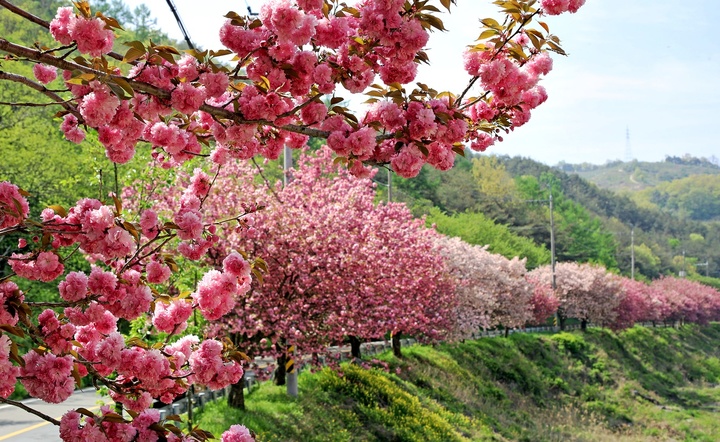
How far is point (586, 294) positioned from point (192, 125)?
53.7 meters

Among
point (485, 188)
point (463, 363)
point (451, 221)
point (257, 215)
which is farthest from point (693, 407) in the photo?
point (485, 188)

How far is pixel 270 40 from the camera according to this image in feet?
12.9

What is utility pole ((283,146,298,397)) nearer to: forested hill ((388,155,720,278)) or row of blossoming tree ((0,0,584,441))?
row of blossoming tree ((0,0,584,441))

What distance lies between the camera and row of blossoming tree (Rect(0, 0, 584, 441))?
367 cm

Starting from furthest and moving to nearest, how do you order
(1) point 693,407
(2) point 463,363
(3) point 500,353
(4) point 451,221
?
(4) point 451,221
(1) point 693,407
(3) point 500,353
(2) point 463,363

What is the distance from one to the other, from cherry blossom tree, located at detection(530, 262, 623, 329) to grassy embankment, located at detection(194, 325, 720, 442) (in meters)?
1.48

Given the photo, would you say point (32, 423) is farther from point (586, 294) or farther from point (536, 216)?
point (536, 216)

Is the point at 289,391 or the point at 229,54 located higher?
the point at 229,54

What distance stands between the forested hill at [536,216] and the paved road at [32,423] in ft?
129

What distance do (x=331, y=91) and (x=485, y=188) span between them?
291 ft

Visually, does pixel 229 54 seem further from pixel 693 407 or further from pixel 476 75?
pixel 693 407

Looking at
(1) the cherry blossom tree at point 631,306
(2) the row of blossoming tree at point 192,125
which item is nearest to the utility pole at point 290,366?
(2) the row of blossoming tree at point 192,125

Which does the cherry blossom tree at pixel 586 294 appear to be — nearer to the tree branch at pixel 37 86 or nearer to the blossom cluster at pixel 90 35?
the tree branch at pixel 37 86

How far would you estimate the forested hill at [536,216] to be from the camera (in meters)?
67.7
